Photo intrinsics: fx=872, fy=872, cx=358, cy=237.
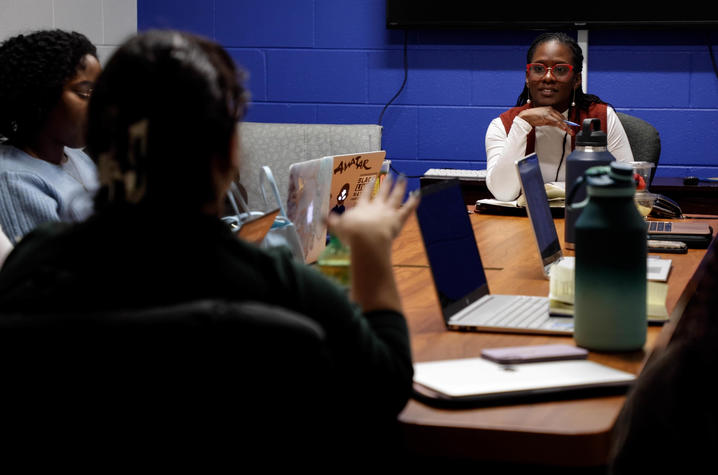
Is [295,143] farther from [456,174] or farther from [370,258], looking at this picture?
[370,258]

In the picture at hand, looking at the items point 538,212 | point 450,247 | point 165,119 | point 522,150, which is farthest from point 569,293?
point 522,150

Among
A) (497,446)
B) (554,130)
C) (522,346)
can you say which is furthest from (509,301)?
(554,130)

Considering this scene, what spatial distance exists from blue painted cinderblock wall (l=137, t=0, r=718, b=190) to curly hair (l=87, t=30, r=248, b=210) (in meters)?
3.32

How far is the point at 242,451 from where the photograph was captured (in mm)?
706

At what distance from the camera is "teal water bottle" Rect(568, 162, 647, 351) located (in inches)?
44.5

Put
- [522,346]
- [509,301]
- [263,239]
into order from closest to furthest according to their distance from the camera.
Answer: [522,346]
[509,301]
[263,239]

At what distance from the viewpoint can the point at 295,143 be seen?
3406 millimetres

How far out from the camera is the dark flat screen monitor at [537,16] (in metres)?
3.75

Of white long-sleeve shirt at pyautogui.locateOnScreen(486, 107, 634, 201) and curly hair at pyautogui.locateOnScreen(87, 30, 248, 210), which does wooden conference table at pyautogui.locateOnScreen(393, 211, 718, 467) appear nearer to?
curly hair at pyautogui.locateOnScreen(87, 30, 248, 210)

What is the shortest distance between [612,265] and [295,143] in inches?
93.8

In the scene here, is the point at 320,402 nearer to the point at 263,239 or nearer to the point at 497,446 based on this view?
the point at 497,446

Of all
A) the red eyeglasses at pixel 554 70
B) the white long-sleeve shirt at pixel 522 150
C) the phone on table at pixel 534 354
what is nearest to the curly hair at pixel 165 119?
the phone on table at pixel 534 354

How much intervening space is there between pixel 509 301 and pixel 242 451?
33.6 inches

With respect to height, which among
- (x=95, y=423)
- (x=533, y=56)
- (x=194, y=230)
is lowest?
(x=95, y=423)
